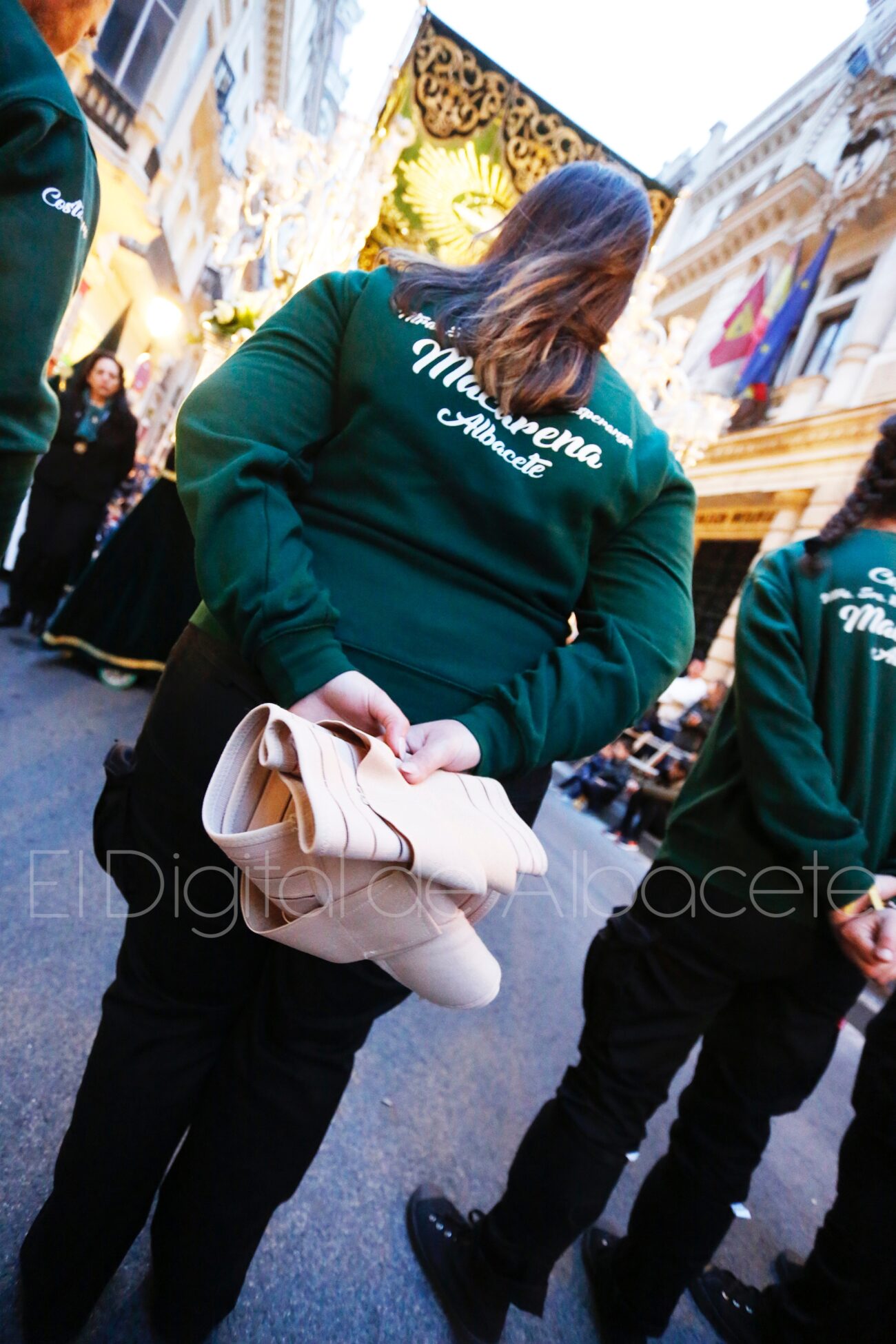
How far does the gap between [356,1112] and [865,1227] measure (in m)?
1.04

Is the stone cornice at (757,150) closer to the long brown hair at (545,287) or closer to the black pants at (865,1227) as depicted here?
the long brown hair at (545,287)

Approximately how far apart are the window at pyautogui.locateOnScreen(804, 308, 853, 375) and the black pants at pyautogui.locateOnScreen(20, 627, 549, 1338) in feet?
37.2

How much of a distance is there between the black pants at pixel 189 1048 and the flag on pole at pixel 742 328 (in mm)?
12079

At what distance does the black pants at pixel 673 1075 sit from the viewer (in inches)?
47.0

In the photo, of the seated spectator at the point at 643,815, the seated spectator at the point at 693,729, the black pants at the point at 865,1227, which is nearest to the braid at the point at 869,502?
the black pants at the point at 865,1227

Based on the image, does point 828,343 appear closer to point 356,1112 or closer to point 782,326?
point 782,326

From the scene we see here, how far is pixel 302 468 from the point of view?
2.78ft

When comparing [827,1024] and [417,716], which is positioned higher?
[417,716]

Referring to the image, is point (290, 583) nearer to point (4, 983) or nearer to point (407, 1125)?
point (4, 983)

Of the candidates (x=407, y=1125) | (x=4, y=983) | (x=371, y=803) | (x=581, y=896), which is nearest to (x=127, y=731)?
(x=4, y=983)

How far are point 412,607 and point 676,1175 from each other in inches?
47.0

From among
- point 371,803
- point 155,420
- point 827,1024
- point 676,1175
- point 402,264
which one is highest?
point 155,420

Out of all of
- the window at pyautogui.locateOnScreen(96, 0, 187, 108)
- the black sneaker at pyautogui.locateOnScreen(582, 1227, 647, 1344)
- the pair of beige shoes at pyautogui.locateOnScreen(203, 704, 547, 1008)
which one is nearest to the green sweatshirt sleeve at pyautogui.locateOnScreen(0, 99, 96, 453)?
the pair of beige shoes at pyautogui.locateOnScreen(203, 704, 547, 1008)

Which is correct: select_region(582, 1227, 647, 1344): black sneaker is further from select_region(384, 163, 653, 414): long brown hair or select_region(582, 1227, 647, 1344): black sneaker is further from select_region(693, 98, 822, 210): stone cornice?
select_region(693, 98, 822, 210): stone cornice
